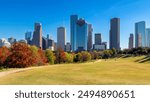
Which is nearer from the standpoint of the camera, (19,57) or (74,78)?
(74,78)

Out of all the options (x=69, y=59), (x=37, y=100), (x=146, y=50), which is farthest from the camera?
(x=146, y=50)

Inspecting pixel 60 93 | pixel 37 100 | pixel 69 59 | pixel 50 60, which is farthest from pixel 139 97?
pixel 69 59

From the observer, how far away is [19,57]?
2537 inches

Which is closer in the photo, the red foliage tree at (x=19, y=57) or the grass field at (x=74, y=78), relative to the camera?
the grass field at (x=74, y=78)

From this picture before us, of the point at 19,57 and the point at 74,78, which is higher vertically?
the point at 19,57

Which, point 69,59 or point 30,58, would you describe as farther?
point 69,59

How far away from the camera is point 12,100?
1612cm

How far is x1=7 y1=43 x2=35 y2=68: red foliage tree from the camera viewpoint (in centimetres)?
6357

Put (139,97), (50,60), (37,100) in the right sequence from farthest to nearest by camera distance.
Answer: (50,60)
(139,97)
(37,100)

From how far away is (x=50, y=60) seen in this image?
290ft

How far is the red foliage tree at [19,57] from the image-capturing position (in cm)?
6357

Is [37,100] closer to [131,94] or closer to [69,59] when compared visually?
[131,94]

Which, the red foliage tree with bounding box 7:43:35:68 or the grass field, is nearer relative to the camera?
the grass field

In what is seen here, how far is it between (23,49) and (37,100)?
52008 millimetres
